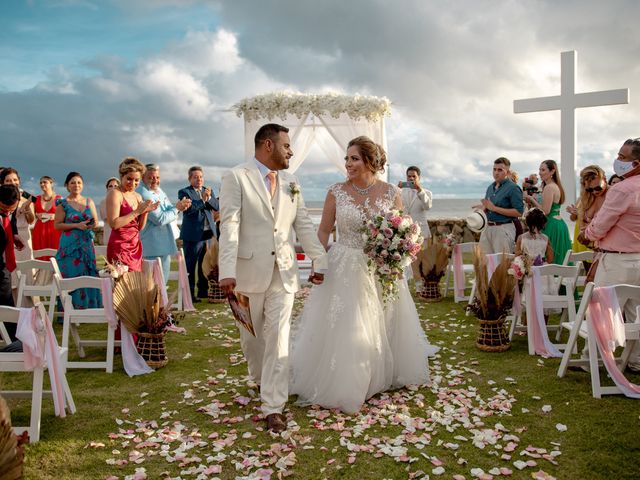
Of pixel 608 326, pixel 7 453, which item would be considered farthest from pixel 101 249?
pixel 608 326

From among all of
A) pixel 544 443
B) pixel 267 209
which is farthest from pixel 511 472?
pixel 267 209

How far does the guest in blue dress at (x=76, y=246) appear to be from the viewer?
7656 millimetres

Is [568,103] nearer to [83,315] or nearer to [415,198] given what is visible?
[415,198]

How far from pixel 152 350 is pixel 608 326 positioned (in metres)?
4.34

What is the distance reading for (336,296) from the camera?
4.87 metres

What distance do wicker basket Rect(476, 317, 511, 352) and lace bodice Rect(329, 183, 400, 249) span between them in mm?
2161

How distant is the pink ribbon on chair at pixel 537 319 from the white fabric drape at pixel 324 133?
25.5 feet

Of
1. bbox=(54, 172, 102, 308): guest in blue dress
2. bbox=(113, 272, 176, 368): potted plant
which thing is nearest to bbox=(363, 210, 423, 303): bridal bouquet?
bbox=(113, 272, 176, 368): potted plant

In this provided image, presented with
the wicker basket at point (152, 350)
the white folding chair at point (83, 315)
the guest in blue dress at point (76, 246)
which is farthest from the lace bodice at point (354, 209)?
the guest in blue dress at point (76, 246)

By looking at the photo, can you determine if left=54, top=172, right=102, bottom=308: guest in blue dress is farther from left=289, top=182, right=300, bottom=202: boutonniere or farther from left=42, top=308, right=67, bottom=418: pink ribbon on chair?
left=289, top=182, right=300, bottom=202: boutonniere

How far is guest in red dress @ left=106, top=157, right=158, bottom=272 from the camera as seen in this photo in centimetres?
652

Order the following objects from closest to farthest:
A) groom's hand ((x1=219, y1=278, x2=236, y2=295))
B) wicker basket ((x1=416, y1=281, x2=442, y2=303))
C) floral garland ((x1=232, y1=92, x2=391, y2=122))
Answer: groom's hand ((x1=219, y1=278, x2=236, y2=295)), wicker basket ((x1=416, y1=281, x2=442, y2=303)), floral garland ((x1=232, y1=92, x2=391, y2=122))

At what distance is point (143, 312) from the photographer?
19.5 ft

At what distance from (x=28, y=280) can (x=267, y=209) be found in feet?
18.8
